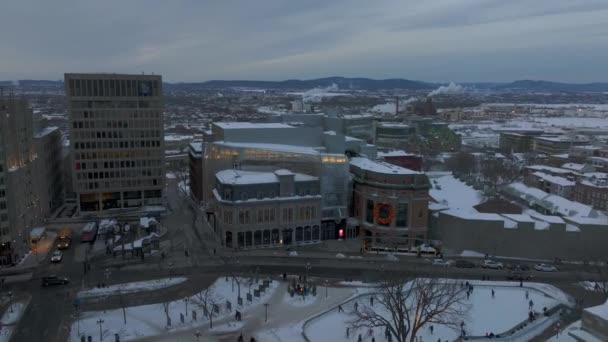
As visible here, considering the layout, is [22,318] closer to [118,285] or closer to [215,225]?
[118,285]

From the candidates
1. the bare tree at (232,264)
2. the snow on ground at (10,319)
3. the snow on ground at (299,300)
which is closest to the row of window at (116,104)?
the bare tree at (232,264)

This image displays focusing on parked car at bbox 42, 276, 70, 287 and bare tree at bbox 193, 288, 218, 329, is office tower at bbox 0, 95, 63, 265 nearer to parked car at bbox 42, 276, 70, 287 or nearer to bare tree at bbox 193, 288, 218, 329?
parked car at bbox 42, 276, 70, 287

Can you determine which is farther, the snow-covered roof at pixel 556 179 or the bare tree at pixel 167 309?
the snow-covered roof at pixel 556 179

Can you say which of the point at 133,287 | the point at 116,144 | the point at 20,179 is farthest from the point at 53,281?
the point at 116,144

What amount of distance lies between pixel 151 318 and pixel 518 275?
41.4 metres

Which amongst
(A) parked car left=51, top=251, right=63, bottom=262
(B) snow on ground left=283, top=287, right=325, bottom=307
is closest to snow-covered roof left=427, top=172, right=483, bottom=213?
(B) snow on ground left=283, top=287, right=325, bottom=307

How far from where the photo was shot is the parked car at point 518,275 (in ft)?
193

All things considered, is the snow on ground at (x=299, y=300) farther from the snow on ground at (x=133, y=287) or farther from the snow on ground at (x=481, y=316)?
the snow on ground at (x=133, y=287)

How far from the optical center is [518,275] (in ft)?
195

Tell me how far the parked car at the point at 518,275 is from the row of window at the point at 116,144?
57.9 metres

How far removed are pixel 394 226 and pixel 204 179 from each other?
31.5m

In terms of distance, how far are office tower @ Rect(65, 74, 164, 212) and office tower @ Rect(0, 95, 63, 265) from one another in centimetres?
546

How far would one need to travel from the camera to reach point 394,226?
69188 millimetres

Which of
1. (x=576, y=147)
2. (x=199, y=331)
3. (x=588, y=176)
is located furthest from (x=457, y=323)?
(x=576, y=147)
